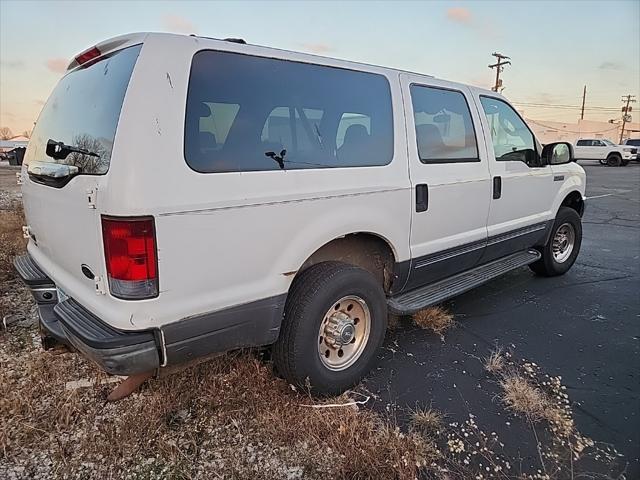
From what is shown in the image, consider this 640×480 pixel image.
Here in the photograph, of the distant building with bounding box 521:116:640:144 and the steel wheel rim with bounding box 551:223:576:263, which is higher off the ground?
the distant building with bounding box 521:116:640:144

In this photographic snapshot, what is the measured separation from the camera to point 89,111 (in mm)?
2260

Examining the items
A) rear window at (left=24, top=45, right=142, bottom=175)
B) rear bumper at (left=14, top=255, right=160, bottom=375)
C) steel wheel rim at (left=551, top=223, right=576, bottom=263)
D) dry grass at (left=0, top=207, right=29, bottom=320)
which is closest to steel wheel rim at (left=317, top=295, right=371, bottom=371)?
rear bumper at (left=14, top=255, right=160, bottom=375)

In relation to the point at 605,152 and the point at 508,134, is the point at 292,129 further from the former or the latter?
the point at 605,152

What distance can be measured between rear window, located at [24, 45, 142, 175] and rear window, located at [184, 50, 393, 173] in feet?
1.08

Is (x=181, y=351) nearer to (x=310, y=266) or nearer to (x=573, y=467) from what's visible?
(x=310, y=266)

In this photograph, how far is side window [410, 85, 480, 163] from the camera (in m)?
3.20

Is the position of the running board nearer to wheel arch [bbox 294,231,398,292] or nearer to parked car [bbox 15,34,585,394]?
parked car [bbox 15,34,585,394]

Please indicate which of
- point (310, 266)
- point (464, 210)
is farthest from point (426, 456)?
point (464, 210)

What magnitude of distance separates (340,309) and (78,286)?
1.49m

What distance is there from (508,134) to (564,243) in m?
1.98

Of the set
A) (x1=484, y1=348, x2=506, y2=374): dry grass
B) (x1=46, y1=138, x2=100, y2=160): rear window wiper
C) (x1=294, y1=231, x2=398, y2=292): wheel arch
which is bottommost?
(x1=484, y1=348, x2=506, y2=374): dry grass

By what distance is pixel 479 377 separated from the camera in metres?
3.04

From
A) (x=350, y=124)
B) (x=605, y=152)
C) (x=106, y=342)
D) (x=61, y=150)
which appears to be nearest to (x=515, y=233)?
(x=350, y=124)

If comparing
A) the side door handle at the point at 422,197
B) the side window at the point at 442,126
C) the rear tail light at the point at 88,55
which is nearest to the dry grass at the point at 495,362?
the side door handle at the point at 422,197
